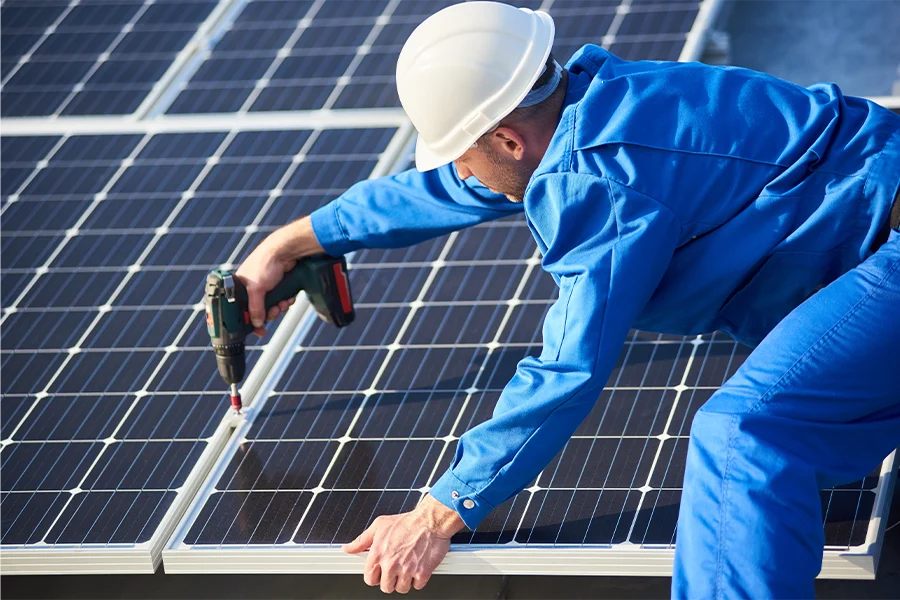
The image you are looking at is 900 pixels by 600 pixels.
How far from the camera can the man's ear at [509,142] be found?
424 centimetres

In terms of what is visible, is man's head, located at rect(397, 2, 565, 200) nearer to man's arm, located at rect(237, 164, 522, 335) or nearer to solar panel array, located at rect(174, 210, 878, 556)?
man's arm, located at rect(237, 164, 522, 335)

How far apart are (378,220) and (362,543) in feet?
4.60

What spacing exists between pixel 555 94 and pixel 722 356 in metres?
1.52

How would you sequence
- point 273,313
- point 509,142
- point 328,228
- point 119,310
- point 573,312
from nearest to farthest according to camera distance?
1. point 573,312
2. point 509,142
3. point 328,228
4. point 273,313
5. point 119,310

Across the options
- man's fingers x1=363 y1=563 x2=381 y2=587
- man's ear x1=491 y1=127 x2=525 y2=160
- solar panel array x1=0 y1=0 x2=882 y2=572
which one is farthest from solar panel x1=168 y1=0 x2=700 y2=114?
man's fingers x1=363 y1=563 x2=381 y2=587

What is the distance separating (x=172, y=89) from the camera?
762cm

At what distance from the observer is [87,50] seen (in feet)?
26.8

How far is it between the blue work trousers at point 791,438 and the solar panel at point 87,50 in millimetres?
4712

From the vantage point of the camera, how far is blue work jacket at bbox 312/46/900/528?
3.95 m

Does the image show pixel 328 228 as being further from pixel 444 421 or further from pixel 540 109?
pixel 540 109

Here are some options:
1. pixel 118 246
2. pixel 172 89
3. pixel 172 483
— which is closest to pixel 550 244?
pixel 172 483

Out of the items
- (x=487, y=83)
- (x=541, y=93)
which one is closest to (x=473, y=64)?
(x=487, y=83)

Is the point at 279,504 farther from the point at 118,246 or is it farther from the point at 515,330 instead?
the point at 118,246

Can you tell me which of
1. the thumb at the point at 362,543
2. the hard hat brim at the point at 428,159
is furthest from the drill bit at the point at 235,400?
the hard hat brim at the point at 428,159
